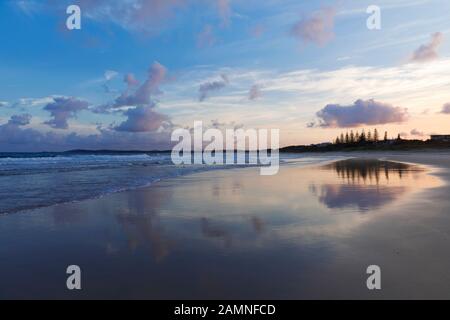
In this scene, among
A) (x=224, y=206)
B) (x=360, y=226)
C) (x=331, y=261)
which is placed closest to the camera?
(x=331, y=261)

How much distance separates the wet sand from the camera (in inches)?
157

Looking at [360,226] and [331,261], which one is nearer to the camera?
[331,261]

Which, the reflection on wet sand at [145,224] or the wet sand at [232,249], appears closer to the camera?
the wet sand at [232,249]

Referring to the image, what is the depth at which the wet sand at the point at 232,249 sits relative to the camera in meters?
3.98

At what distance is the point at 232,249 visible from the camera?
17.9ft

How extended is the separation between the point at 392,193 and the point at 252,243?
283 inches

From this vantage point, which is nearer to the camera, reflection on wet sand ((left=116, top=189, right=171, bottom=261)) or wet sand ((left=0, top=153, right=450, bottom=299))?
wet sand ((left=0, top=153, right=450, bottom=299))

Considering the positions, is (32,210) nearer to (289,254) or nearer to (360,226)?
(289,254)

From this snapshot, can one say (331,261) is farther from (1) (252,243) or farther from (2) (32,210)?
(2) (32,210)

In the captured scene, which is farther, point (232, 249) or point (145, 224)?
point (145, 224)

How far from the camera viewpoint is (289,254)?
200 inches
